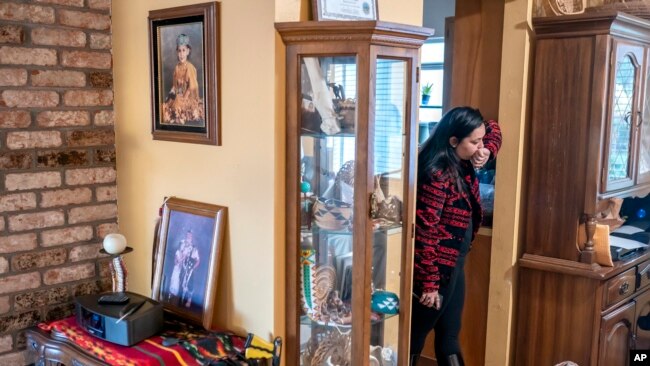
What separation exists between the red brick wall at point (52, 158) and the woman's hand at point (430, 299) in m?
1.28

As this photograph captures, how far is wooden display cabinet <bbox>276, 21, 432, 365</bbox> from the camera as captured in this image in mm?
1742

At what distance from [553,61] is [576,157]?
430mm

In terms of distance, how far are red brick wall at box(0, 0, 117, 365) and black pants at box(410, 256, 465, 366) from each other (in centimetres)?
131

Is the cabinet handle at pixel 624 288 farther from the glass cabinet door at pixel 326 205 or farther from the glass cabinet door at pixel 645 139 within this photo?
the glass cabinet door at pixel 326 205

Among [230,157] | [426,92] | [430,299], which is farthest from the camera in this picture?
[426,92]

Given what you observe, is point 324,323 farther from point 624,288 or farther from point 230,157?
point 624,288

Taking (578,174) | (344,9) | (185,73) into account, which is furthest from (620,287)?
(185,73)

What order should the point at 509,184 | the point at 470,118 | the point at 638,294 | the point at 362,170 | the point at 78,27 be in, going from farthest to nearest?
1. the point at 638,294
2. the point at 509,184
3. the point at 470,118
4. the point at 78,27
5. the point at 362,170

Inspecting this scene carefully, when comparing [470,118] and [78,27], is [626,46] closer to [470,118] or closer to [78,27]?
[470,118]

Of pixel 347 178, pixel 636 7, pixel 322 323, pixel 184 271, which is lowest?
pixel 322 323

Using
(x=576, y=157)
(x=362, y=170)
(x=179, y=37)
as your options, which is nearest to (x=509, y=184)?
(x=576, y=157)

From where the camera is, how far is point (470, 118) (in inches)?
98.3

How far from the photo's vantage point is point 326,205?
1.88 metres

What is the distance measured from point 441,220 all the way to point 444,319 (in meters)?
0.49
